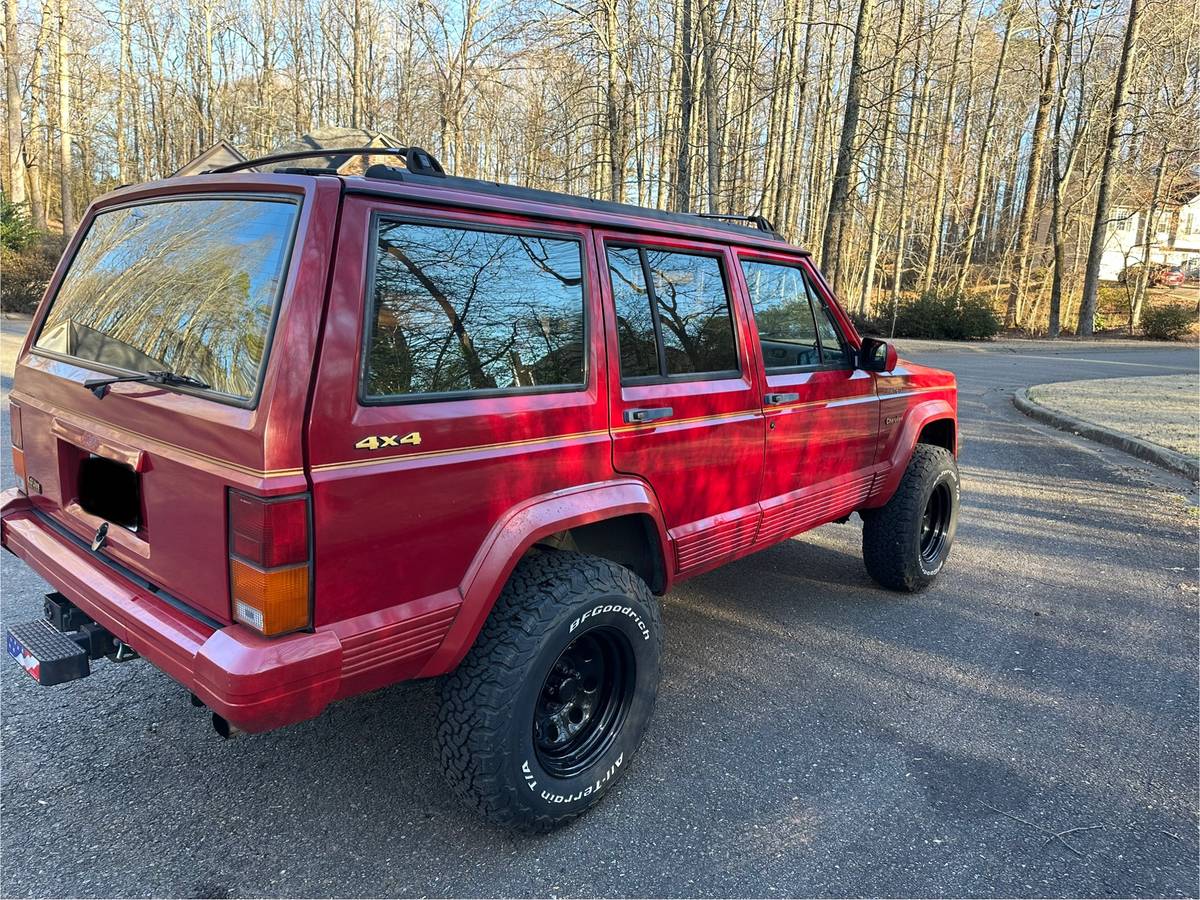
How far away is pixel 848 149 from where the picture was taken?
56.2 ft

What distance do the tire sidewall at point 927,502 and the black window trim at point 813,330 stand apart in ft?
3.15

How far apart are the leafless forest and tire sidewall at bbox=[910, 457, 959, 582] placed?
13.4 meters

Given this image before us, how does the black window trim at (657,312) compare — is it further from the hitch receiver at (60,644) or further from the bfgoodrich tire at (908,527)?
the hitch receiver at (60,644)

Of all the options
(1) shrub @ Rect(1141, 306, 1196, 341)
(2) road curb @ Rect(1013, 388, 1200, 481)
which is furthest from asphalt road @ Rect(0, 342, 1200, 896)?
(1) shrub @ Rect(1141, 306, 1196, 341)

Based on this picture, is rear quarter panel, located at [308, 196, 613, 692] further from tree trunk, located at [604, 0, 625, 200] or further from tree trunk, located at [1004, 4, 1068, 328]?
tree trunk, located at [1004, 4, 1068, 328]

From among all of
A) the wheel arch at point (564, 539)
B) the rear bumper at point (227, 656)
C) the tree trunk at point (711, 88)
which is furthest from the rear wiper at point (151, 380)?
the tree trunk at point (711, 88)

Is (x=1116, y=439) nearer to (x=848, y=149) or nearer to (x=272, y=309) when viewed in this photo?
(x=272, y=309)

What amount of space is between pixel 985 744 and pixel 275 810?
102 inches

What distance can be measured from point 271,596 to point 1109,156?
30201 mm

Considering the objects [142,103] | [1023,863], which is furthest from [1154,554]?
[142,103]

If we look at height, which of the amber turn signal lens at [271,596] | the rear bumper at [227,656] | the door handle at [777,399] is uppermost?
the door handle at [777,399]

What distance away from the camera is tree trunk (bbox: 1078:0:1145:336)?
23.7m

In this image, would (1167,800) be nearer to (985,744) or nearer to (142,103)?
(985,744)

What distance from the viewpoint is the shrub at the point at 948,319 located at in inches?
960
